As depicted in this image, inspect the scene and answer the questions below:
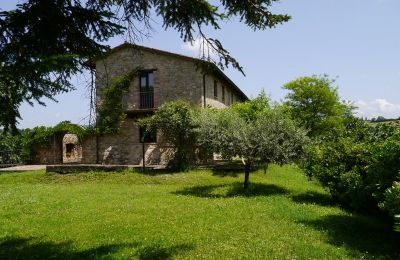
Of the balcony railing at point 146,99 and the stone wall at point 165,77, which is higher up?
the stone wall at point 165,77

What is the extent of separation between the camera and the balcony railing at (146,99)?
26.7m

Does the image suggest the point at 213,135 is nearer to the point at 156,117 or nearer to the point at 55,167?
the point at 156,117

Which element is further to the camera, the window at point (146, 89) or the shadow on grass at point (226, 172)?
the window at point (146, 89)

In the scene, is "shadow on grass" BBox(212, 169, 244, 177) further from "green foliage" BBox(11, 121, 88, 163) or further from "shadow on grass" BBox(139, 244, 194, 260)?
"shadow on grass" BBox(139, 244, 194, 260)

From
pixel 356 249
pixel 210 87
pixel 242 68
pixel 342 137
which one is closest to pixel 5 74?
pixel 242 68

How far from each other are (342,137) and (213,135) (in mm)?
5516

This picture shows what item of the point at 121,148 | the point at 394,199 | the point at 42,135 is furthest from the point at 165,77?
the point at 394,199

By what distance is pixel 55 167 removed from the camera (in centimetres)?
2133

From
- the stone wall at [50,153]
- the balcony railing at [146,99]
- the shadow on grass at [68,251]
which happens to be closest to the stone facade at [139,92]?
the balcony railing at [146,99]

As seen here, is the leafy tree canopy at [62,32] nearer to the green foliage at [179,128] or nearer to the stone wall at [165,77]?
the green foliage at [179,128]

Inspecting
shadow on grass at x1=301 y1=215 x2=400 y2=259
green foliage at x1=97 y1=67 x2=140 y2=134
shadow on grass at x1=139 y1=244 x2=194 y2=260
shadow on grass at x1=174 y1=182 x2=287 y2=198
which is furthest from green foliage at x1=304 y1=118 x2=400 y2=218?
green foliage at x1=97 y1=67 x2=140 y2=134

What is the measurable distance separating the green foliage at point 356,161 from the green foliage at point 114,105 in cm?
1459

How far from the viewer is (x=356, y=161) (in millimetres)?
12883

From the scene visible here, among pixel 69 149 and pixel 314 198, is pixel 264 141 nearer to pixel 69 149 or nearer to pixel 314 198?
pixel 314 198
